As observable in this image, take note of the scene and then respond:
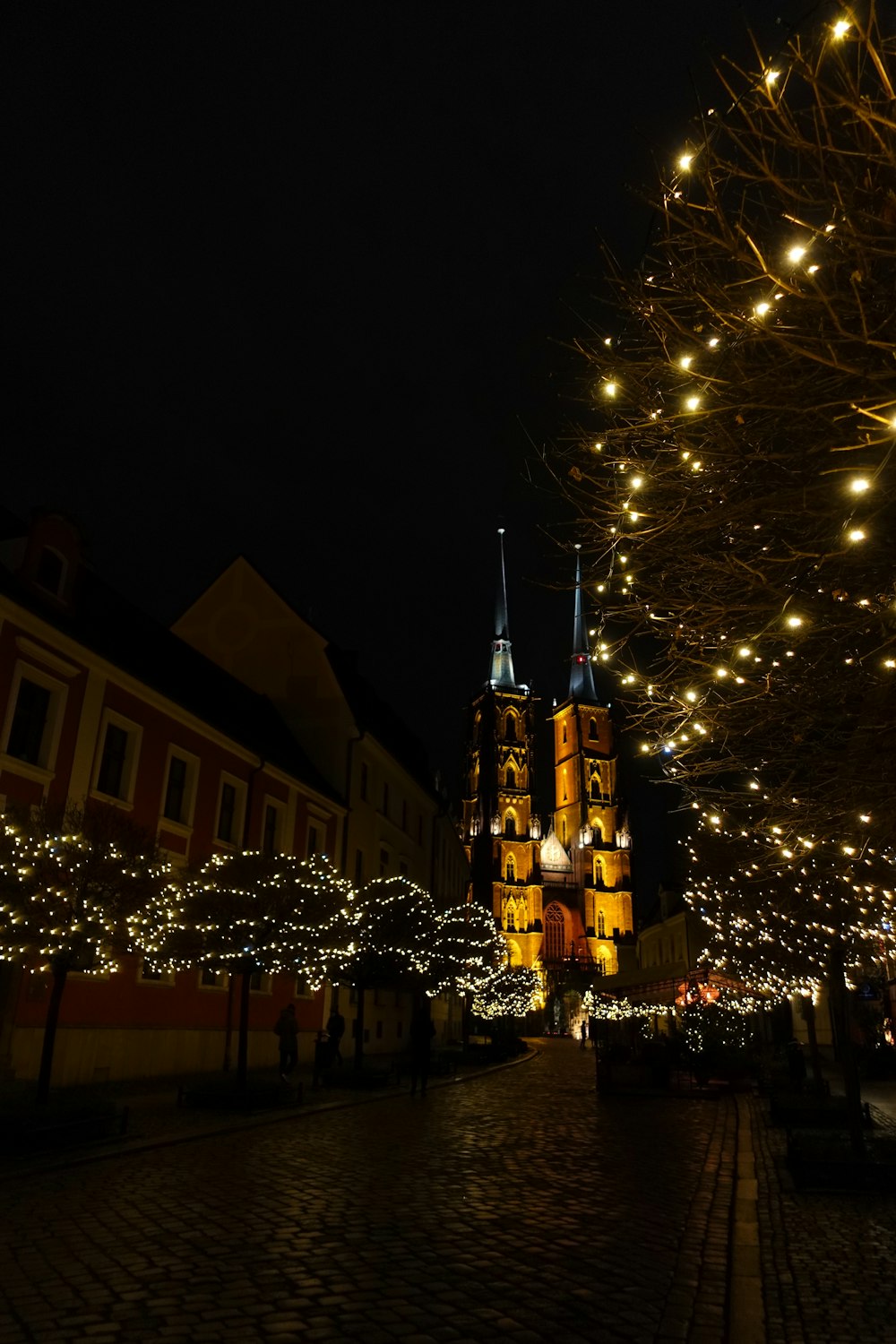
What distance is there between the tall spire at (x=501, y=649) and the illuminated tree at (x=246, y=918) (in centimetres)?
10399

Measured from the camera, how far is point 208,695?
94.4 ft

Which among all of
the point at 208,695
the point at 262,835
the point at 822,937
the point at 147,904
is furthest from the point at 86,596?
the point at 822,937

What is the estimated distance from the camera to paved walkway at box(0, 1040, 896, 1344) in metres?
5.59

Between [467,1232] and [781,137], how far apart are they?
8.50m

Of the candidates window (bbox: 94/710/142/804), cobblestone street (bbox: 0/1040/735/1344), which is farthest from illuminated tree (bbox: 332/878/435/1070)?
cobblestone street (bbox: 0/1040/735/1344)

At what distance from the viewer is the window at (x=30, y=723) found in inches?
728

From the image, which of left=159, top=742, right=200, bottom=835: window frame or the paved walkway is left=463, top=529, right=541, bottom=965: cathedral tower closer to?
left=159, top=742, right=200, bottom=835: window frame

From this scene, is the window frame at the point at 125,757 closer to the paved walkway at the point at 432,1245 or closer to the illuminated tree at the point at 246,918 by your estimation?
the illuminated tree at the point at 246,918

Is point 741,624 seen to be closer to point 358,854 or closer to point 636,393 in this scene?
point 636,393

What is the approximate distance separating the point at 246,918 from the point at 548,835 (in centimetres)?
11093

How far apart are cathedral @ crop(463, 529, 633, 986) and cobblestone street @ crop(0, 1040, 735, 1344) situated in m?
100

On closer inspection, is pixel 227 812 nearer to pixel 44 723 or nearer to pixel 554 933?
pixel 44 723

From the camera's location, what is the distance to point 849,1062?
1230cm

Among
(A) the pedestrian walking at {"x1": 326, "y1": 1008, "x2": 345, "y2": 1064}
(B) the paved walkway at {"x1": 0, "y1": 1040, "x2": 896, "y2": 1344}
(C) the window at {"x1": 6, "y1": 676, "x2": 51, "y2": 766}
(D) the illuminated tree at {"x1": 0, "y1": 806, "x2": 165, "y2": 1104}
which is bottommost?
(B) the paved walkway at {"x1": 0, "y1": 1040, "x2": 896, "y2": 1344}
